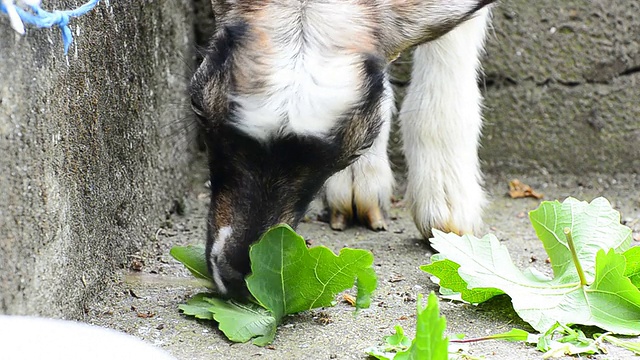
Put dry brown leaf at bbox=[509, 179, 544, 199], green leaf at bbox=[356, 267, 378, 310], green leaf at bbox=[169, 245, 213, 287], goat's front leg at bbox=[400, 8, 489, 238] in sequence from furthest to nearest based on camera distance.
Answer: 1. dry brown leaf at bbox=[509, 179, 544, 199]
2. goat's front leg at bbox=[400, 8, 489, 238]
3. green leaf at bbox=[169, 245, 213, 287]
4. green leaf at bbox=[356, 267, 378, 310]

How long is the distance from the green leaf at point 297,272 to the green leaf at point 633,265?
29.8 inches

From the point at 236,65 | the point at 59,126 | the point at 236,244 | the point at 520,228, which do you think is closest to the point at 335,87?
the point at 236,65

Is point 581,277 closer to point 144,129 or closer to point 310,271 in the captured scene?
point 310,271

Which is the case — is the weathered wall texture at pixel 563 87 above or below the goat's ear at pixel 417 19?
below

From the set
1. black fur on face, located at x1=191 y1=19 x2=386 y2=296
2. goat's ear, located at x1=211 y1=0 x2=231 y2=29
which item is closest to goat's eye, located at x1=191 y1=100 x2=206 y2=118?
black fur on face, located at x1=191 y1=19 x2=386 y2=296

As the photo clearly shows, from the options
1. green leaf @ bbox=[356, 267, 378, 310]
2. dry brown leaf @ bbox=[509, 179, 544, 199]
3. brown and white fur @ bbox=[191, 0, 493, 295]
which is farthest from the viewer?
dry brown leaf @ bbox=[509, 179, 544, 199]

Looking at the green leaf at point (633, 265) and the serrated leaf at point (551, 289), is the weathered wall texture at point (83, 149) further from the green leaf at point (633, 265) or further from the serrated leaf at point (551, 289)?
the green leaf at point (633, 265)

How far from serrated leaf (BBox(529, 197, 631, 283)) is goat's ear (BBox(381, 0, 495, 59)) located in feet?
2.06

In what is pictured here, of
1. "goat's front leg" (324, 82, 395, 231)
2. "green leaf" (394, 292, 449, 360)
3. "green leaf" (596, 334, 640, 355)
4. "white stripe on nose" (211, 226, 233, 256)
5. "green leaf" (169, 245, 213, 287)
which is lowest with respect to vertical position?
"goat's front leg" (324, 82, 395, 231)

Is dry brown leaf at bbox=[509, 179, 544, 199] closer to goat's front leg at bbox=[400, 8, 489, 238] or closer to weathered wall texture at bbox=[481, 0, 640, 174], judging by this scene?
weathered wall texture at bbox=[481, 0, 640, 174]

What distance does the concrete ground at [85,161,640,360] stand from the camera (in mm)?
2625

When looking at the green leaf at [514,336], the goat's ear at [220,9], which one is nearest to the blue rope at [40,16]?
the goat's ear at [220,9]

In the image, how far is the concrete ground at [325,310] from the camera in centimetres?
262

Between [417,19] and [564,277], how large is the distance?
885 millimetres
